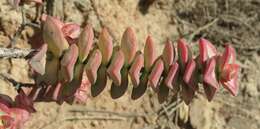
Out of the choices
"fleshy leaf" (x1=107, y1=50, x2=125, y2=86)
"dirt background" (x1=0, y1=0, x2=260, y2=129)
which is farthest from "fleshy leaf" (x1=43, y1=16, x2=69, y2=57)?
"dirt background" (x1=0, y1=0, x2=260, y2=129)

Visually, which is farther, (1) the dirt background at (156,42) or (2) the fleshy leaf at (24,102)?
(1) the dirt background at (156,42)

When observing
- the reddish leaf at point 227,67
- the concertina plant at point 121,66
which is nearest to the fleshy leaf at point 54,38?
the concertina plant at point 121,66

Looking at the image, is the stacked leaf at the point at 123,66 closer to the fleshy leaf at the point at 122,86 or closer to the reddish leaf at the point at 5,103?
the fleshy leaf at the point at 122,86

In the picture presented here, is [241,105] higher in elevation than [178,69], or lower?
lower

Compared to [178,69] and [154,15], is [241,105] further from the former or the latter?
[178,69]

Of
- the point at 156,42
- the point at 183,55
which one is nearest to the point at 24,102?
the point at 183,55

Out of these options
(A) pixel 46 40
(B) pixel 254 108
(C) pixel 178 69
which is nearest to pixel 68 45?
(A) pixel 46 40

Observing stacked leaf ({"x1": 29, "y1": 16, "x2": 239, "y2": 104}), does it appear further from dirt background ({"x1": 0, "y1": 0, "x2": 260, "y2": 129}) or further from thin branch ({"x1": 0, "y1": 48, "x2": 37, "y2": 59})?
dirt background ({"x1": 0, "y1": 0, "x2": 260, "y2": 129})
